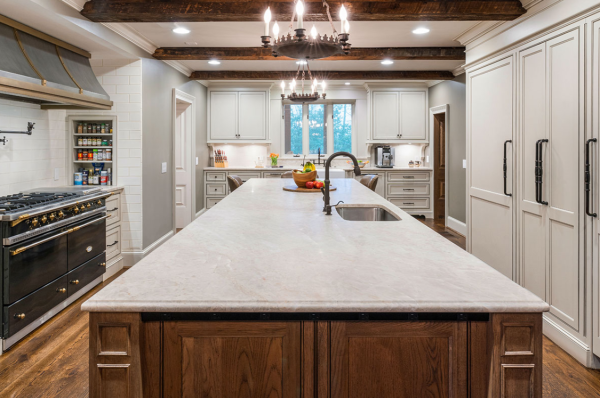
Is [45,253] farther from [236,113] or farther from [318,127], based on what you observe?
[318,127]

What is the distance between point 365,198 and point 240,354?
2.11 m

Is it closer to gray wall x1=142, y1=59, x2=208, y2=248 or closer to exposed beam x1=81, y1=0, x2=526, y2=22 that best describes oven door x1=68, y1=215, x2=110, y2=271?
gray wall x1=142, y1=59, x2=208, y2=248

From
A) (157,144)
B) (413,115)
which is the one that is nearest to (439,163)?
(413,115)

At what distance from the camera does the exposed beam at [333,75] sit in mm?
6305

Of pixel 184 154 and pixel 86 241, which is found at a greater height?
pixel 184 154

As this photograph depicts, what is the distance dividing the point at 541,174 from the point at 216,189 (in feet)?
18.4

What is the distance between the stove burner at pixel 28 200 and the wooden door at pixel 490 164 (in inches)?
141

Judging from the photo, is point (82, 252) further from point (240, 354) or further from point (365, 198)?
point (240, 354)

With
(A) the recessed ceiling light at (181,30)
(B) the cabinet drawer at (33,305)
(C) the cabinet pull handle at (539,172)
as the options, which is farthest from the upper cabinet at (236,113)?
(C) the cabinet pull handle at (539,172)

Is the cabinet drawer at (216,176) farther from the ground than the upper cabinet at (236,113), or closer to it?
closer to it

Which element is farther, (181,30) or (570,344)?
(181,30)

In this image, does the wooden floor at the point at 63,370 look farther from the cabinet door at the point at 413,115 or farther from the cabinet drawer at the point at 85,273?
the cabinet door at the point at 413,115

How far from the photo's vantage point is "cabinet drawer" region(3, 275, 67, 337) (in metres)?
2.65

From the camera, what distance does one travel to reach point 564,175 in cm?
272
